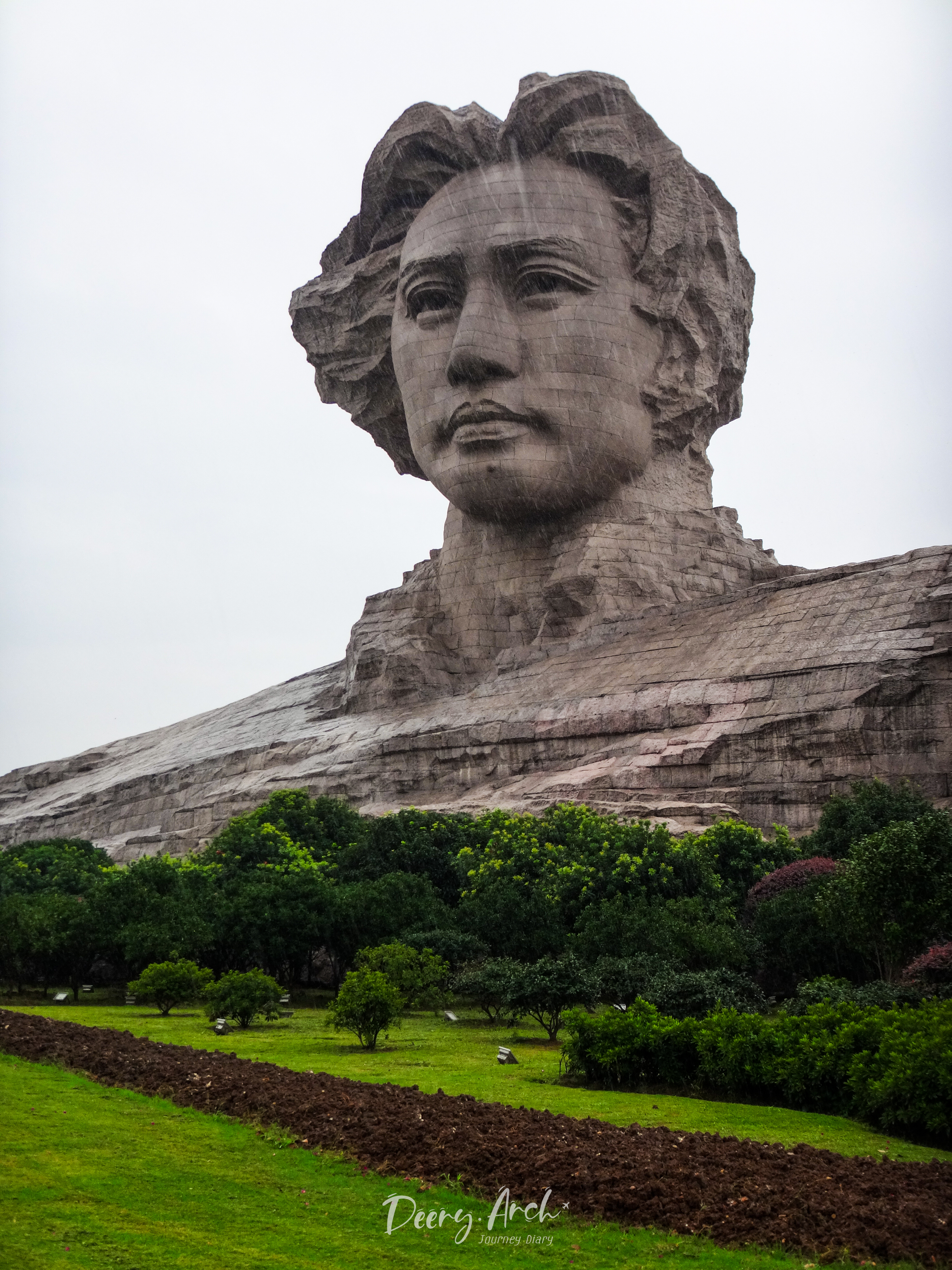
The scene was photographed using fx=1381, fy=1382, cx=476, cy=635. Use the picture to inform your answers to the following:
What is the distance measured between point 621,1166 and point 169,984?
7.79 metres

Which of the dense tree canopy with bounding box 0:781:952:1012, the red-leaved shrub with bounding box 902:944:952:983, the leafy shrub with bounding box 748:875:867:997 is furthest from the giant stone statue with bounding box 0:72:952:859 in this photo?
the red-leaved shrub with bounding box 902:944:952:983

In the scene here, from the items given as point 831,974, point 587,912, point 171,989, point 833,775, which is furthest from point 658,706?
point 171,989

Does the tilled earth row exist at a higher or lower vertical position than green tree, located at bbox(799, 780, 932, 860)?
lower

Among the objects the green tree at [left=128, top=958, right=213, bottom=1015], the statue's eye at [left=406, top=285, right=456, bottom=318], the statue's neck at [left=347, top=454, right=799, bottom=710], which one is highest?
the statue's eye at [left=406, top=285, right=456, bottom=318]

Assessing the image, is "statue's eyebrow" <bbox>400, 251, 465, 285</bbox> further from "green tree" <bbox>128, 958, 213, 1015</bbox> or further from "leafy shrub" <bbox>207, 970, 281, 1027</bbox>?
"leafy shrub" <bbox>207, 970, 281, 1027</bbox>

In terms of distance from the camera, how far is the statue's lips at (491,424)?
75.2 ft

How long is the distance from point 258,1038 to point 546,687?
32.9 ft

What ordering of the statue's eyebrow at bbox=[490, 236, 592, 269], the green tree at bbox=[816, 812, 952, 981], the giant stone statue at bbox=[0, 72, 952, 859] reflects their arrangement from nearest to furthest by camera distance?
1. the green tree at bbox=[816, 812, 952, 981]
2. the giant stone statue at bbox=[0, 72, 952, 859]
3. the statue's eyebrow at bbox=[490, 236, 592, 269]

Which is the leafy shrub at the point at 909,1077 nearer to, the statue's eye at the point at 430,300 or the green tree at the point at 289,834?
the green tree at the point at 289,834

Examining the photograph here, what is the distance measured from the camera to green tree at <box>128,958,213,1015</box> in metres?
12.9

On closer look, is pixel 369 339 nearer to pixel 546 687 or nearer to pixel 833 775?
pixel 546 687

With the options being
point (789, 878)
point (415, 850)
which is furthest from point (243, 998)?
point (789, 878)

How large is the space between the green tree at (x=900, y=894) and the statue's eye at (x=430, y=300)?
49.7ft

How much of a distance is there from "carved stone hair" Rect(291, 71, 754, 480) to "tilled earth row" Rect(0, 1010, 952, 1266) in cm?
1822
